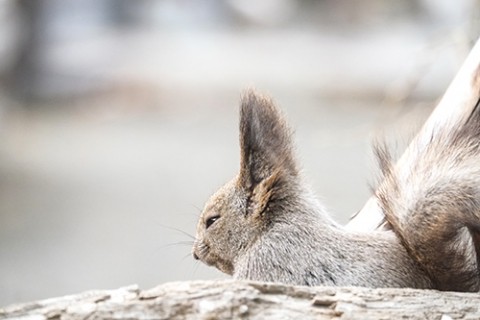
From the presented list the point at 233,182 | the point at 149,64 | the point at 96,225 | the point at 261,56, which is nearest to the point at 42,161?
the point at 96,225

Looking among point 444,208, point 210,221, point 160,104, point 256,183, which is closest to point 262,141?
point 256,183

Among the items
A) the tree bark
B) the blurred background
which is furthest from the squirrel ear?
the blurred background

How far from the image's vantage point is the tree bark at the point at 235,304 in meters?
1.11

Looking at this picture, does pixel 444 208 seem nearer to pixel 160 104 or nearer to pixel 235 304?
pixel 235 304

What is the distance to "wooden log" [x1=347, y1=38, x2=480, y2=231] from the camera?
1543mm

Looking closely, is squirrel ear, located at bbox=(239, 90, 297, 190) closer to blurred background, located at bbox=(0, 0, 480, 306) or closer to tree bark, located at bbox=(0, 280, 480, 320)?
tree bark, located at bbox=(0, 280, 480, 320)

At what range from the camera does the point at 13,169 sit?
4562mm

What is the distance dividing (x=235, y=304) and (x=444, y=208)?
344 mm

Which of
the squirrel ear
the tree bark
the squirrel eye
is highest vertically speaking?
the squirrel ear

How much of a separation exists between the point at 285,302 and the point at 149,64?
16.0ft

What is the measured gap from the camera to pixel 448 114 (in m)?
1.61

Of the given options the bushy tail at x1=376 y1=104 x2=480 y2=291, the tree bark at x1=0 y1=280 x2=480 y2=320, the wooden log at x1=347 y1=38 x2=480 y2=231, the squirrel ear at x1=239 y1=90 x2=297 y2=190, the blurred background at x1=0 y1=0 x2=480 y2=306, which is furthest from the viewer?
→ the blurred background at x1=0 y1=0 x2=480 y2=306

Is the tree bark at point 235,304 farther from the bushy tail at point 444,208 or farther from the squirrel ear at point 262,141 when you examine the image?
the squirrel ear at point 262,141

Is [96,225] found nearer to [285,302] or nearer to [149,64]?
[149,64]
